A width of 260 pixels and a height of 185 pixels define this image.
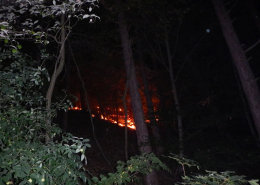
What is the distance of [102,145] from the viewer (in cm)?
1409

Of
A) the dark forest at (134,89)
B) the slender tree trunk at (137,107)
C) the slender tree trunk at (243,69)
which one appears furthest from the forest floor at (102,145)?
the slender tree trunk at (243,69)

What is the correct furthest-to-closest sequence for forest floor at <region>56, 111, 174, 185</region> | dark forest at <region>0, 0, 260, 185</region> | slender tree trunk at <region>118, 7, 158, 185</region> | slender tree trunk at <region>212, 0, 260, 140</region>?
forest floor at <region>56, 111, 174, 185</region> → slender tree trunk at <region>118, 7, 158, 185</region> → slender tree trunk at <region>212, 0, 260, 140</region> → dark forest at <region>0, 0, 260, 185</region>

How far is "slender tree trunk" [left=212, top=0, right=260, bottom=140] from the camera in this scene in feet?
23.8

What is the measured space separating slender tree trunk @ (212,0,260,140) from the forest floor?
22.5 ft

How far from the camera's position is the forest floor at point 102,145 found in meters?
11.4

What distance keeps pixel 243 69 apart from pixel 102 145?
32.3 feet

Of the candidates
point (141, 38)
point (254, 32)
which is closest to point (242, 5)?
point (254, 32)

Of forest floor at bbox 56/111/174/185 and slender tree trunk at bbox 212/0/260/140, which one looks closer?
slender tree trunk at bbox 212/0/260/140

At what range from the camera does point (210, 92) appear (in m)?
11.7

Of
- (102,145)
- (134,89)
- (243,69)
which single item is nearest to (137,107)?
(134,89)

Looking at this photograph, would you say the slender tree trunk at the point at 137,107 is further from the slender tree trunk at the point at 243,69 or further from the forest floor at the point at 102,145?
the slender tree trunk at the point at 243,69

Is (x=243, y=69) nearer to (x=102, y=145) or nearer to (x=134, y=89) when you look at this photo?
(x=134, y=89)

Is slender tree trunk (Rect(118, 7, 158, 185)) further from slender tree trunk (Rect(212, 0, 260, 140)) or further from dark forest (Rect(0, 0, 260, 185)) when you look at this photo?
slender tree trunk (Rect(212, 0, 260, 140))

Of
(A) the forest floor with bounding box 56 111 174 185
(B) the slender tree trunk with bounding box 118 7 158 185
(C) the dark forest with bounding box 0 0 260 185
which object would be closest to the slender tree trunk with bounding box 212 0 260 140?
(C) the dark forest with bounding box 0 0 260 185
